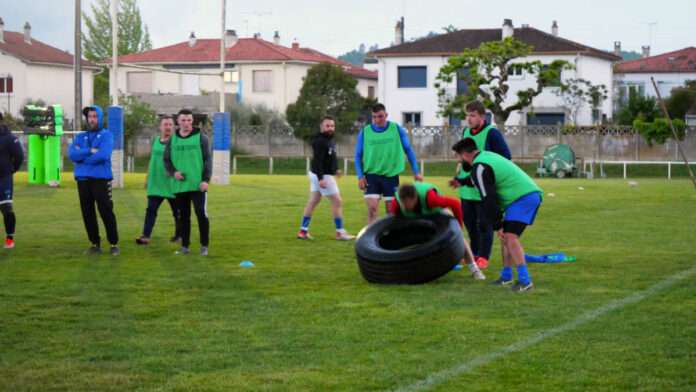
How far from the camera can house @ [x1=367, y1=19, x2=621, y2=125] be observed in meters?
58.4

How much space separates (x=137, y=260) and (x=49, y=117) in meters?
19.3

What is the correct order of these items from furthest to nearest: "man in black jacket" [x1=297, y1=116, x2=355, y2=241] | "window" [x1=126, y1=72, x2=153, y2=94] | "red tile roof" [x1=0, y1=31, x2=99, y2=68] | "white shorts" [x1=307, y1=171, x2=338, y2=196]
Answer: "window" [x1=126, y1=72, x2=153, y2=94], "red tile roof" [x1=0, y1=31, x2=99, y2=68], "white shorts" [x1=307, y1=171, x2=338, y2=196], "man in black jacket" [x1=297, y1=116, x2=355, y2=241]

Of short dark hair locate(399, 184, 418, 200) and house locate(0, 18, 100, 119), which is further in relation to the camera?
house locate(0, 18, 100, 119)

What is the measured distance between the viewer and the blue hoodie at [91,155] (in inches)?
472

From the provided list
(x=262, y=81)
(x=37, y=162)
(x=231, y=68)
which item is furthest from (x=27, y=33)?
(x=37, y=162)

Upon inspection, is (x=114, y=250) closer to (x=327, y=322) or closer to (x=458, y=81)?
(x=327, y=322)

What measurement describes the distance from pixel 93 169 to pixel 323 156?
335 centimetres

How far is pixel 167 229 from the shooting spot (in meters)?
15.8

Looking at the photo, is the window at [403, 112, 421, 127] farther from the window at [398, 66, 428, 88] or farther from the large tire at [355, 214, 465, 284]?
the large tire at [355, 214, 465, 284]

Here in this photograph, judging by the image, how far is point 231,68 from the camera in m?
64.8

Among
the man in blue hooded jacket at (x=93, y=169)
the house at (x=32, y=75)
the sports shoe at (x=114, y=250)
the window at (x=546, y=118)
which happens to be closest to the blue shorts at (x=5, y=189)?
the man in blue hooded jacket at (x=93, y=169)

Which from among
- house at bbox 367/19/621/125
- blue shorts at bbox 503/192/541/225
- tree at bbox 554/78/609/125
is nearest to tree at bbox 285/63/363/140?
house at bbox 367/19/621/125

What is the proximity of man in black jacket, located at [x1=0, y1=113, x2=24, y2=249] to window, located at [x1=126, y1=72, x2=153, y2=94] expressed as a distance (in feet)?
188

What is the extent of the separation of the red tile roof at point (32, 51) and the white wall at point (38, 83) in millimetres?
549
